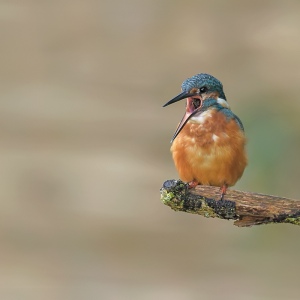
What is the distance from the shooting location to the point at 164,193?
2.41ft

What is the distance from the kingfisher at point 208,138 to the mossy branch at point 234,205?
0.30 feet

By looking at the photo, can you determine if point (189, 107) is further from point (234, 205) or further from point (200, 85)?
point (234, 205)

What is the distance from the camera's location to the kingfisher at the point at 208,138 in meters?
0.86

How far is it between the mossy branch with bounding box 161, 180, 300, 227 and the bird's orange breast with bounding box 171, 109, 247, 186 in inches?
4.4

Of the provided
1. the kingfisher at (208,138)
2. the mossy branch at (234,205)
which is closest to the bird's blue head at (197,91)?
the kingfisher at (208,138)

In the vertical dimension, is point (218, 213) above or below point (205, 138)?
below

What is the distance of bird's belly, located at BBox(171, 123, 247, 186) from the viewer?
2.82ft

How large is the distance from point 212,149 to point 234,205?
128 mm

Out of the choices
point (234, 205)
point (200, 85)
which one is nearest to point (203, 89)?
point (200, 85)

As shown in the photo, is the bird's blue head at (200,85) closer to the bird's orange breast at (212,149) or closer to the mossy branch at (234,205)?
the bird's orange breast at (212,149)

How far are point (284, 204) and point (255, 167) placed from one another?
1210 mm

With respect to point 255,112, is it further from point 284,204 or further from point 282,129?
point 284,204

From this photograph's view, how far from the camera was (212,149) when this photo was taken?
856mm

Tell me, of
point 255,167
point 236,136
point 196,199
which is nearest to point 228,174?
point 236,136
